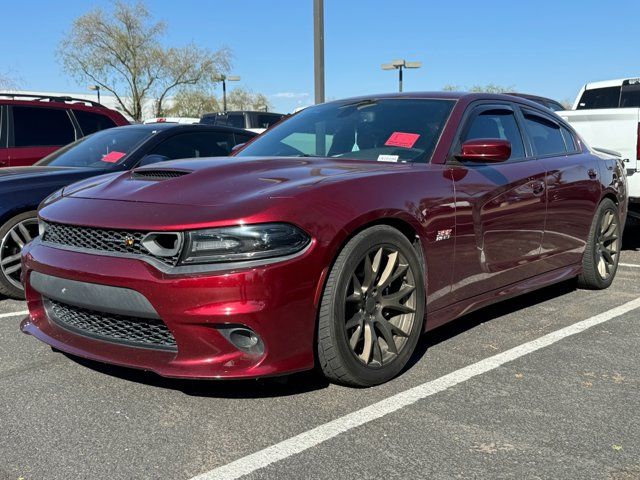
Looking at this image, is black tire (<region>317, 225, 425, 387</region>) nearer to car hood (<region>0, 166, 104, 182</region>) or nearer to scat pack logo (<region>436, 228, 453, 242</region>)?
scat pack logo (<region>436, 228, 453, 242</region>)

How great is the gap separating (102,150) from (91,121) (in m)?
2.46

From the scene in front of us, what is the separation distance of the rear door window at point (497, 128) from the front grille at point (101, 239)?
6.88ft

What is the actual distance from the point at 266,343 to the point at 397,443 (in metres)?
0.68

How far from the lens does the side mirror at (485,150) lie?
12.3ft

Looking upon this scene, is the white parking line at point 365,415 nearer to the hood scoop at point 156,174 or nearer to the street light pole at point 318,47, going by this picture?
the hood scoop at point 156,174

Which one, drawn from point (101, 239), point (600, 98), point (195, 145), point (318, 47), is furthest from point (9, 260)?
point (600, 98)

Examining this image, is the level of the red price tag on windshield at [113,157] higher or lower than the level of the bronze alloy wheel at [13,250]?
higher

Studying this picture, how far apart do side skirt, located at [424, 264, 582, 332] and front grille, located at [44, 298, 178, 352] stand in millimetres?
1452

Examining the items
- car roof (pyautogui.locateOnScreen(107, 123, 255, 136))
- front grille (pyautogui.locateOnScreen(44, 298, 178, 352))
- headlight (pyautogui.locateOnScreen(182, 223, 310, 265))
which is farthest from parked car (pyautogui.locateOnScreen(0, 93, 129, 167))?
headlight (pyautogui.locateOnScreen(182, 223, 310, 265))

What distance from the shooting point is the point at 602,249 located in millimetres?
5566

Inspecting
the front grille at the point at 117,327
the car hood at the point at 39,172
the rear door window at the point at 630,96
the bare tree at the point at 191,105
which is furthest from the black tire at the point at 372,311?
the bare tree at the point at 191,105

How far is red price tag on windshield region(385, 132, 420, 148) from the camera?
13.0ft

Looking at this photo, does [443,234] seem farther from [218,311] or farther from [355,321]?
[218,311]

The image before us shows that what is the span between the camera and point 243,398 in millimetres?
3201
